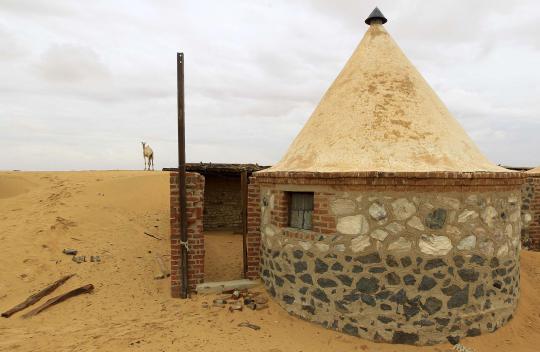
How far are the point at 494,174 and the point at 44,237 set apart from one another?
10.5 meters

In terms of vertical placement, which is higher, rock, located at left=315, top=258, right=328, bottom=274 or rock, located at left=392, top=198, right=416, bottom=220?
rock, located at left=392, top=198, right=416, bottom=220

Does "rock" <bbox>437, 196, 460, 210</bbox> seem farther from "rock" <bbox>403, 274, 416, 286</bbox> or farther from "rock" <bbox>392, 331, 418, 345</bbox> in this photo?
"rock" <bbox>392, 331, 418, 345</bbox>

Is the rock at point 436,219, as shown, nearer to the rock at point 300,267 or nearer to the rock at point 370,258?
the rock at point 370,258

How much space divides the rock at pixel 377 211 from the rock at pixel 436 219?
644 millimetres

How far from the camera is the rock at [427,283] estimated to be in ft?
18.4

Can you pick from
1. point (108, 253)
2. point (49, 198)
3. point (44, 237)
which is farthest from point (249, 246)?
point (49, 198)

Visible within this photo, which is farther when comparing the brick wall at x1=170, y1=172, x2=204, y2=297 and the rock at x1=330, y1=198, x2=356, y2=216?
A: the brick wall at x1=170, y1=172, x2=204, y2=297

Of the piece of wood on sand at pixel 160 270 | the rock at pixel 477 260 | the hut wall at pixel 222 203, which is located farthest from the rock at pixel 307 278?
the hut wall at pixel 222 203

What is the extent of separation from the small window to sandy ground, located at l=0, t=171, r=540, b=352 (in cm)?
157

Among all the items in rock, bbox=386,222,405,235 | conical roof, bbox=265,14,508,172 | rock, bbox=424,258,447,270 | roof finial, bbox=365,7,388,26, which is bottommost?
rock, bbox=424,258,447,270

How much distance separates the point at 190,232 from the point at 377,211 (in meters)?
3.59

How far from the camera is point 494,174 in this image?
5.86 m

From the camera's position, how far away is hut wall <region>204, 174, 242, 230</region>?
43.6 feet

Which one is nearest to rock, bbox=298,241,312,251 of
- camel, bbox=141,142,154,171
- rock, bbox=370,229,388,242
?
rock, bbox=370,229,388,242
